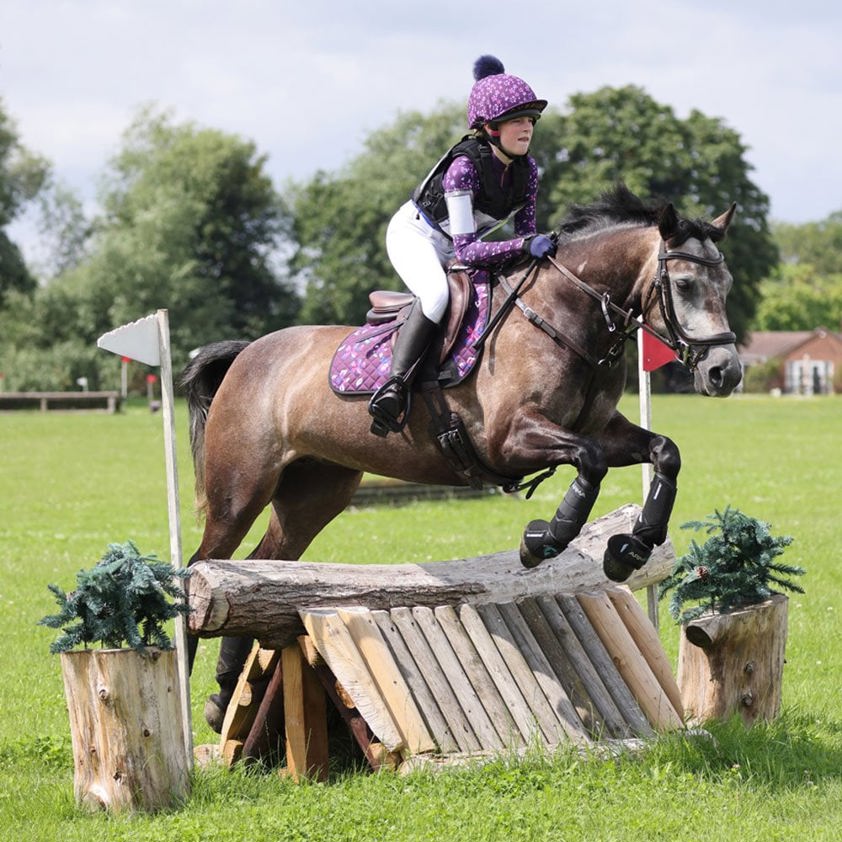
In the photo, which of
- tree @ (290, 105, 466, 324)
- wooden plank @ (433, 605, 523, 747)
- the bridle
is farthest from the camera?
tree @ (290, 105, 466, 324)

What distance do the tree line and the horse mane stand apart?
49060mm

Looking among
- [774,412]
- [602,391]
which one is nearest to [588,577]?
[602,391]

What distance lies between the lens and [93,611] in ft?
17.5

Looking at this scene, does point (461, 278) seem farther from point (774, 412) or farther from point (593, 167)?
point (593, 167)

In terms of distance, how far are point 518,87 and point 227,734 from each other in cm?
349

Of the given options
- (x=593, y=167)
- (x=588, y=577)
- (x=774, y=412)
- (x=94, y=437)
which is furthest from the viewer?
Result: (x=593, y=167)

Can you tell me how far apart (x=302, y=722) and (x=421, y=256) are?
92.1 inches

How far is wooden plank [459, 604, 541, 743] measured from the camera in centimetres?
594

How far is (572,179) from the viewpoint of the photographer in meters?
→ 63.8

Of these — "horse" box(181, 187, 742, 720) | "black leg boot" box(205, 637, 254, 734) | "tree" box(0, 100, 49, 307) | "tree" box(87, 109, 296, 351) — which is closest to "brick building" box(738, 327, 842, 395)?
"tree" box(87, 109, 296, 351)

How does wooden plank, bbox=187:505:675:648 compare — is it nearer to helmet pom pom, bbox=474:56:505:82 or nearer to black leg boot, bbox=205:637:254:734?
black leg boot, bbox=205:637:254:734

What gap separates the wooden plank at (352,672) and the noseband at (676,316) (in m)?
1.95

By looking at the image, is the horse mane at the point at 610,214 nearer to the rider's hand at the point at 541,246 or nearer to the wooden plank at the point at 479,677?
the rider's hand at the point at 541,246

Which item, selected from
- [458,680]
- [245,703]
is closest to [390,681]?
[458,680]
